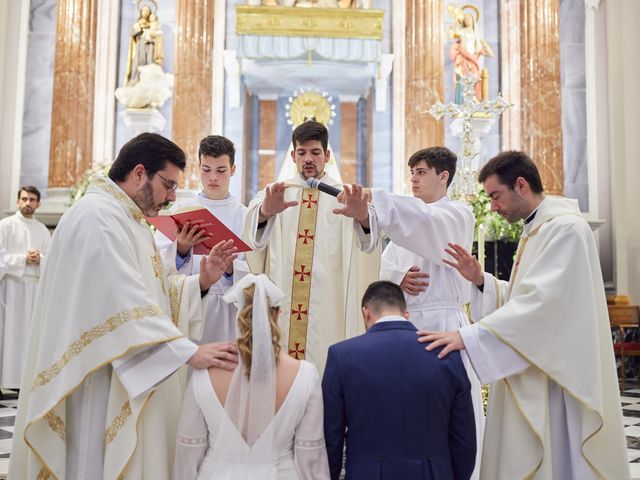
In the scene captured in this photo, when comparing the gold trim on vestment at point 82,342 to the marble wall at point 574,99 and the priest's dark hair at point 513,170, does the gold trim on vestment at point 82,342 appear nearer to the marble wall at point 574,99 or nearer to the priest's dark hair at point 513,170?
the priest's dark hair at point 513,170

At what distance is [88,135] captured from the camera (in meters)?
11.9

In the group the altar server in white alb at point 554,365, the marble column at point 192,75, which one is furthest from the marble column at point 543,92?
the altar server in white alb at point 554,365

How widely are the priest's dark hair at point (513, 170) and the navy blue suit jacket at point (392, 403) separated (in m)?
1.06

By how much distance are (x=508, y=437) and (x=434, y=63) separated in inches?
391

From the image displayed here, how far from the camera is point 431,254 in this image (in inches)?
160

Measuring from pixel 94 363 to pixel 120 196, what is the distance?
2.59 ft

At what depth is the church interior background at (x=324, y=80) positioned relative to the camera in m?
11.4

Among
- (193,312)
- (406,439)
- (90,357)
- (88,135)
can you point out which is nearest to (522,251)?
(406,439)

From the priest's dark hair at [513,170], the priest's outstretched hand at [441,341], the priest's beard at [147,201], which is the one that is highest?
the priest's dark hair at [513,170]

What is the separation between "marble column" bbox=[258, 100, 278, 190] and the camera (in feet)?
44.4

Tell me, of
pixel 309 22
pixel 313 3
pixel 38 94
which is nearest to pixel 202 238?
pixel 309 22

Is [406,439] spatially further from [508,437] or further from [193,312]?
[193,312]

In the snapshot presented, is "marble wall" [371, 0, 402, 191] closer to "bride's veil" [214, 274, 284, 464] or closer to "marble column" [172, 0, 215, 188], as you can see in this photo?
"marble column" [172, 0, 215, 188]

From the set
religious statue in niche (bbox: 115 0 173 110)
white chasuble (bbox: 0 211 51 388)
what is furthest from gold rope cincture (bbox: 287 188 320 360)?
religious statue in niche (bbox: 115 0 173 110)
